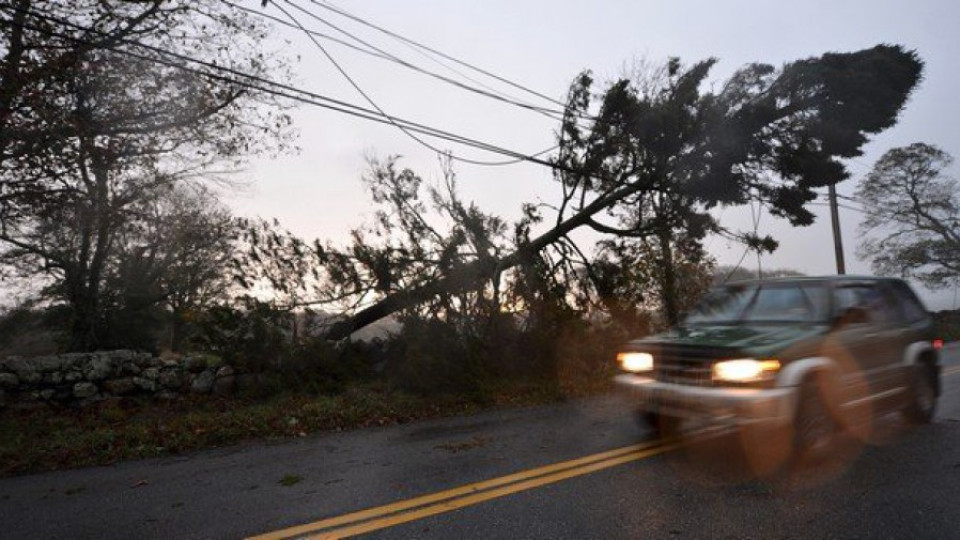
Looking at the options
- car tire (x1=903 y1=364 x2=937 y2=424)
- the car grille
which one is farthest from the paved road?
the car grille

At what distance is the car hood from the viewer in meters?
4.86

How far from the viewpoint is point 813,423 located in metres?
4.94

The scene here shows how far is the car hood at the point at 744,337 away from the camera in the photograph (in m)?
4.86

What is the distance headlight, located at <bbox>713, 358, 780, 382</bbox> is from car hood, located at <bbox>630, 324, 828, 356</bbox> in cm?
9

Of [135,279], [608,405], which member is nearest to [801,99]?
[608,405]

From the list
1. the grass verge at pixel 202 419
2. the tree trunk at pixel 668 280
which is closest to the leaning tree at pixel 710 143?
the tree trunk at pixel 668 280

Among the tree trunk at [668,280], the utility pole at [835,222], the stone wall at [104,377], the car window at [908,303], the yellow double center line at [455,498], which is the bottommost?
the yellow double center line at [455,498]

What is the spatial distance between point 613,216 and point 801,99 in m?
5.90

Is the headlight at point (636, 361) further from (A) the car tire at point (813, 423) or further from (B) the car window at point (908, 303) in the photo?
(B) the car window at point (908, 303)

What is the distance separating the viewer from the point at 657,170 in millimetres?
14133

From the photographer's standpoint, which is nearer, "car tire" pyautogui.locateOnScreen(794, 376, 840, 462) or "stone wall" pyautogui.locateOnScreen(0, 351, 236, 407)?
"car tire" pyautogui.locateOnScreen(794, 376, 840, 462)

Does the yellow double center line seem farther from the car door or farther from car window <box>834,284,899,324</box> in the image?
car window <box>834,284,899,324</box>

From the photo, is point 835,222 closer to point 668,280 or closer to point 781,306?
point 668,280

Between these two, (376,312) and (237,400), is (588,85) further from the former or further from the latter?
(237,400)
